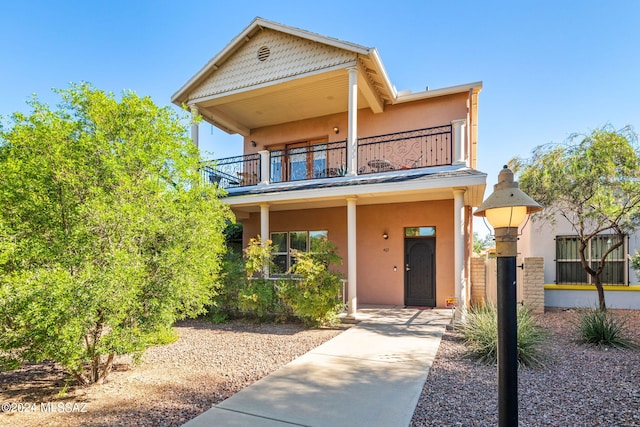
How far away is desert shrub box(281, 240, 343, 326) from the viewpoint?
7.86 metres

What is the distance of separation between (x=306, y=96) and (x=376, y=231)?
496 cm

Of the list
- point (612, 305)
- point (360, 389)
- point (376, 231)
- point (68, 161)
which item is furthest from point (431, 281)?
point (68, 161)

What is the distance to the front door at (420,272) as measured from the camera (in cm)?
1034

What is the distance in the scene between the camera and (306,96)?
1077cm

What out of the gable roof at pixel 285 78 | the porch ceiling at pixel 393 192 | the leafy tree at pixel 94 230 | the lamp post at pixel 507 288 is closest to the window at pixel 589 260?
the porch ceiling at pixel 393 192

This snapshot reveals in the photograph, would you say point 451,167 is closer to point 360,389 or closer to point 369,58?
point 369,58

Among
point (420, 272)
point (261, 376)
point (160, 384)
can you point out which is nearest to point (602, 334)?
point (420, 272)

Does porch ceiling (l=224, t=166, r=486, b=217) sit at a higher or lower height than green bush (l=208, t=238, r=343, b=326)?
higher

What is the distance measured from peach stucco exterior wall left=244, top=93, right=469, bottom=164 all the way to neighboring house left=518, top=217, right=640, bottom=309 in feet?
15.6

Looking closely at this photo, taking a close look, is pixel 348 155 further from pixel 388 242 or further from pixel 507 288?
pixel 507 288

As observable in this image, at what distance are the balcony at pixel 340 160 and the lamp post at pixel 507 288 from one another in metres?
6.20

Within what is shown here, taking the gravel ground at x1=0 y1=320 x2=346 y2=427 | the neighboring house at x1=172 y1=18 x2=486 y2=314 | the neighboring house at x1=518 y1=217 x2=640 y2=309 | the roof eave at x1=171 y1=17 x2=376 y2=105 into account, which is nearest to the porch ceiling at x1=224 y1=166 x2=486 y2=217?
the neighboring house at x1=172 y1=18 x2=486 y2=314

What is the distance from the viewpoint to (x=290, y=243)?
1227 cm

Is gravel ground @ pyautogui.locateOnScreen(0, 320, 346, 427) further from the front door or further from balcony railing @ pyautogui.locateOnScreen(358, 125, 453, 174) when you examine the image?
balcony railing @ pyautogui.locateOnScreen(358, 125, 453, 174)
